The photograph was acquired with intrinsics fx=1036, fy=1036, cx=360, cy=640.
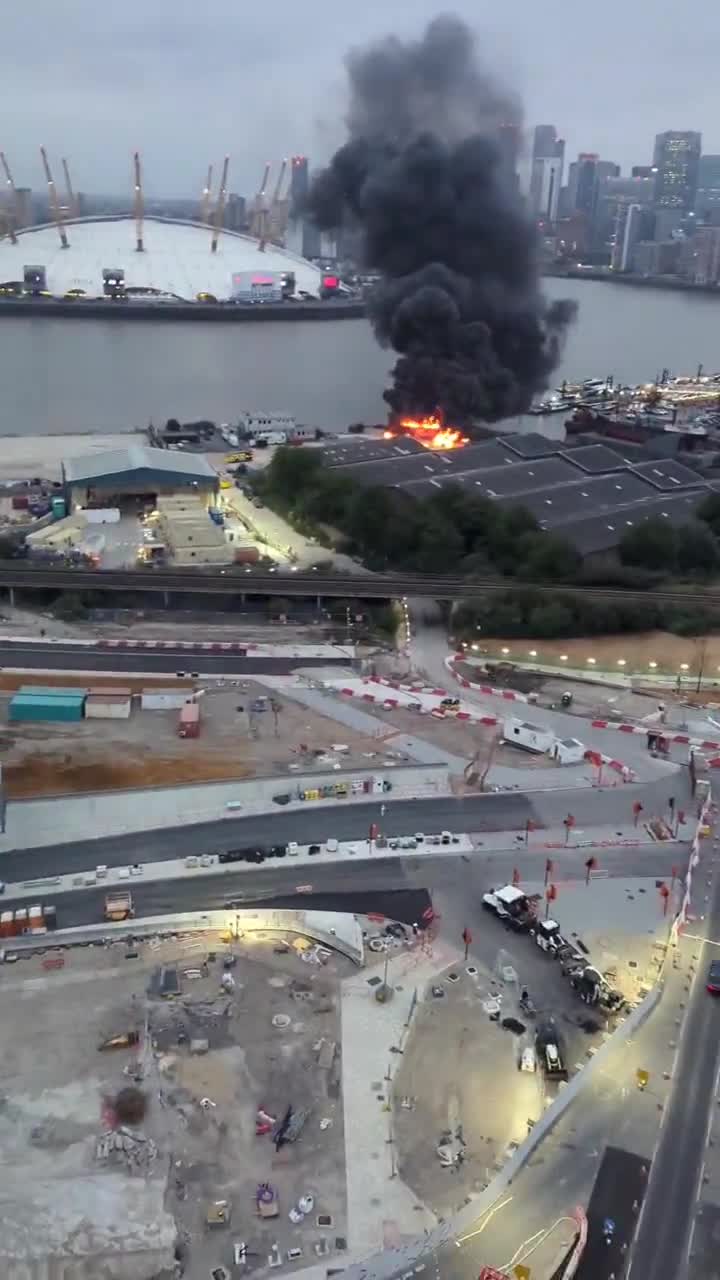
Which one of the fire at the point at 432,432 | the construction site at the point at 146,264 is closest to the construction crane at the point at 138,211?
the construction site at the point at 146,264

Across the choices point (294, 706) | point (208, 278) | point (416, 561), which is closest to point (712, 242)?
point (208, 278)

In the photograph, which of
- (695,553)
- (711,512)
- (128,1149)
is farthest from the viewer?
(711,512)

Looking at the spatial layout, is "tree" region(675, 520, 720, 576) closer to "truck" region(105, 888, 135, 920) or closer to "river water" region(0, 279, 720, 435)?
"truck" region(105, 888, 135, 920)

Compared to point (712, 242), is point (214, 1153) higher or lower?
lower

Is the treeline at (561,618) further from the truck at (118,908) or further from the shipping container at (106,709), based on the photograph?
the truck at (118,908)

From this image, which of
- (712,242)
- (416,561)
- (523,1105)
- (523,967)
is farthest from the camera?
(712,242)

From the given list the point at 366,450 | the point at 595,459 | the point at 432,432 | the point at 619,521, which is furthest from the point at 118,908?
the point at 432,432

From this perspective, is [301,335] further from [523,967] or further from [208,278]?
[523,967]

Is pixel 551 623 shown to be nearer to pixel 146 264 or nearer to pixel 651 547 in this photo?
pixel 651 547
